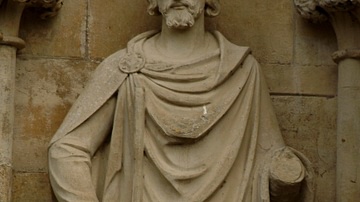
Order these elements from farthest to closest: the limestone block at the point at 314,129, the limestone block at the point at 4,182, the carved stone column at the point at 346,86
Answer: the limestone block at the point at 314,129 < the carved stone column at the point at 346,86 < the limestone block at the point at 4,182

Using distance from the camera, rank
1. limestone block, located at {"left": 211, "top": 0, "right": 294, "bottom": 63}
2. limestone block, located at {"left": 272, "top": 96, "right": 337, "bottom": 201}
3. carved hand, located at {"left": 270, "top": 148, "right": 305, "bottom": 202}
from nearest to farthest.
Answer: carved hand, located at {"left": 270, "top": 148, "right": 305, "bottom": 202}
limestone block, located at {"left": 272, "top": 96, "right": 337, "bottom": 201}
limestone block, located at {"left": 211, "top": 0, "right": 294, "bottom": 63}

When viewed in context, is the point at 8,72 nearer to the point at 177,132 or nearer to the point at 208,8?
the point at 177,132

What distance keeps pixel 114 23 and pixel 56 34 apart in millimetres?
376

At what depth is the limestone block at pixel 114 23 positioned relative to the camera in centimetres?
1555

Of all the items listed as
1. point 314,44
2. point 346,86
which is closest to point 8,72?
point 314,44

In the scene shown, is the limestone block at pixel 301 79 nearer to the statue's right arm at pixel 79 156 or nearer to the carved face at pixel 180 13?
the carved face at pixel 180 13

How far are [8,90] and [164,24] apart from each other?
3.39ft

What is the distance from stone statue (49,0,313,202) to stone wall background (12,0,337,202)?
1.13 feet

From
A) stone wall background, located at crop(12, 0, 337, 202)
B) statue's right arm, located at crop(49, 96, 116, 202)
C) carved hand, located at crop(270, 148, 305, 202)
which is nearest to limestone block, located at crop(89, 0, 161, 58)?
stone wall background, located at crop(12, 0, 337, 202)

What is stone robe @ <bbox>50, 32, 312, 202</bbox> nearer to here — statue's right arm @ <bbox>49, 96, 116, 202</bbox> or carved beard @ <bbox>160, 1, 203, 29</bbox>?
statue's right arm @ <bbox>49, 96, 116, 202</bbox>

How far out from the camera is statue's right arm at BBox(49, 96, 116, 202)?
14.7 meters

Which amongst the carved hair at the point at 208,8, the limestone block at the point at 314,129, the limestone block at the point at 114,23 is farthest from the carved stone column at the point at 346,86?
the limestone block at the point at 114,23

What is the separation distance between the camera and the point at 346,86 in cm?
1534

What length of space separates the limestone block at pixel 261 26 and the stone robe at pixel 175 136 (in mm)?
515
